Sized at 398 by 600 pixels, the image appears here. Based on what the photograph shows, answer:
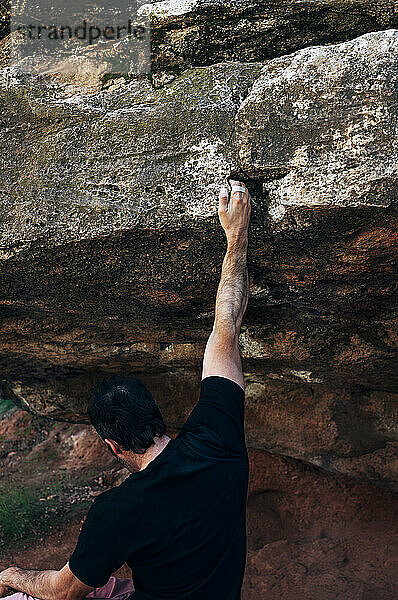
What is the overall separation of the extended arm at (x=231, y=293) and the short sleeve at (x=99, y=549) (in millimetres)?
565

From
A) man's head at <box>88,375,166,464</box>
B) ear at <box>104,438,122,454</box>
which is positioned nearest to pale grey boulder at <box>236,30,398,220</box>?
man's head at <box>88,375,166,464</box>

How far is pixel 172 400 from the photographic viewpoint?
3.54 metres

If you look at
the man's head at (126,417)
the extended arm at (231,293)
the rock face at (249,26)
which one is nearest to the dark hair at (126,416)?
the man's head at (126,417)

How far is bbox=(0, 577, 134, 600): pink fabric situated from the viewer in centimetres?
220

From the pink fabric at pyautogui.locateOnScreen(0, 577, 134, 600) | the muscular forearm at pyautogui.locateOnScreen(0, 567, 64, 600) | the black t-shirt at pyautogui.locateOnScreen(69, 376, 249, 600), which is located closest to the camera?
the black t-shirt at pyautogui.locateOnScreen(69, 376, 249, 600)

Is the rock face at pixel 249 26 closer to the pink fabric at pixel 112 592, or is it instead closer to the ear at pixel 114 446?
the ear at pixel 114 446

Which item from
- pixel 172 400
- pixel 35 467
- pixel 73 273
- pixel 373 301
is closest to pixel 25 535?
pixel 35 467

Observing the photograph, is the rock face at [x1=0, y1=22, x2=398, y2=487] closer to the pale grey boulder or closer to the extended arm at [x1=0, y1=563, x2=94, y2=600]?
the pale grey boulder

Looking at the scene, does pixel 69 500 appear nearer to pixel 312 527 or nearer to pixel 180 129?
pixel 312 527

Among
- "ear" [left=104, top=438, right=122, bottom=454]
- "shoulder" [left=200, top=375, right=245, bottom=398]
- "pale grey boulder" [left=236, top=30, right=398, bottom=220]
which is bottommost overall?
"ear" [left=104, top=438, right=122, bottom=454]

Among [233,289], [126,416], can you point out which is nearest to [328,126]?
[233,289]

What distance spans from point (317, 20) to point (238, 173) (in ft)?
2.14

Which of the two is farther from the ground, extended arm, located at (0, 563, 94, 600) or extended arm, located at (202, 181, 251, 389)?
extended arm, located at (202, 181, 251, 389)

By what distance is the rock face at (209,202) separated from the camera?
75.5 inches
